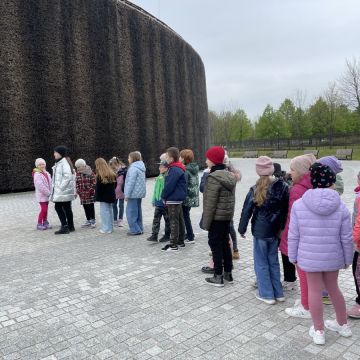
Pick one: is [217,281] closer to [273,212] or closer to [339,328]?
[273,212]

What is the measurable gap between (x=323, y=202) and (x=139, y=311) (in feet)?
7.87

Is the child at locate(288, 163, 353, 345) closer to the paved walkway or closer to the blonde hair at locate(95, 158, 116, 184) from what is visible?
the paved walkway

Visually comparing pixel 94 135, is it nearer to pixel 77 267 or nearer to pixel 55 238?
pixel 55 238

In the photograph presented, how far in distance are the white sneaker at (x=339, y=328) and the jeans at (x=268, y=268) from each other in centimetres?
81

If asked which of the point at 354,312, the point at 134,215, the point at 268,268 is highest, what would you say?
the point at 134,215

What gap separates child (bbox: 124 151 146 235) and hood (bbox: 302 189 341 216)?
192 inches

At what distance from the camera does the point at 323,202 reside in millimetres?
3514

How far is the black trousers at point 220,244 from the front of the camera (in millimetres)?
5051

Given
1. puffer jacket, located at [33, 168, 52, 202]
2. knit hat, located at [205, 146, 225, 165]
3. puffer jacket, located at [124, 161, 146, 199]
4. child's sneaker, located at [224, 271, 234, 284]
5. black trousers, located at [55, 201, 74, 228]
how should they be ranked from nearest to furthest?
knit hat, located at [205, 146, 225, 165] → child's sneaker, located at [224, 271, 234, 284] → puffer jacket, located at [124, 161, 146, 199] → black trousers, located at [55, 201, 74, 228] → puffer jacket, located at [33, 168, 52, 202]

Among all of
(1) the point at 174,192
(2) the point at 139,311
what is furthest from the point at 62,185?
(2) the point at 139,311

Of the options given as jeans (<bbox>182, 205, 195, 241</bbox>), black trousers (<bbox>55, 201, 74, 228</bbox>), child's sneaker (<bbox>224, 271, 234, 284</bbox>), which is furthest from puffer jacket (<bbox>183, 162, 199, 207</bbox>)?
black trousers (<bbox>55, 201, 74, 228</bbox>)

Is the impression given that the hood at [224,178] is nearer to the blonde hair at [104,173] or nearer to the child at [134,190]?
the child at [134,190]

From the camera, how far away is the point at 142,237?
805 cm

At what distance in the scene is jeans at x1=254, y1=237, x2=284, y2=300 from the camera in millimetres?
Result: 4566
